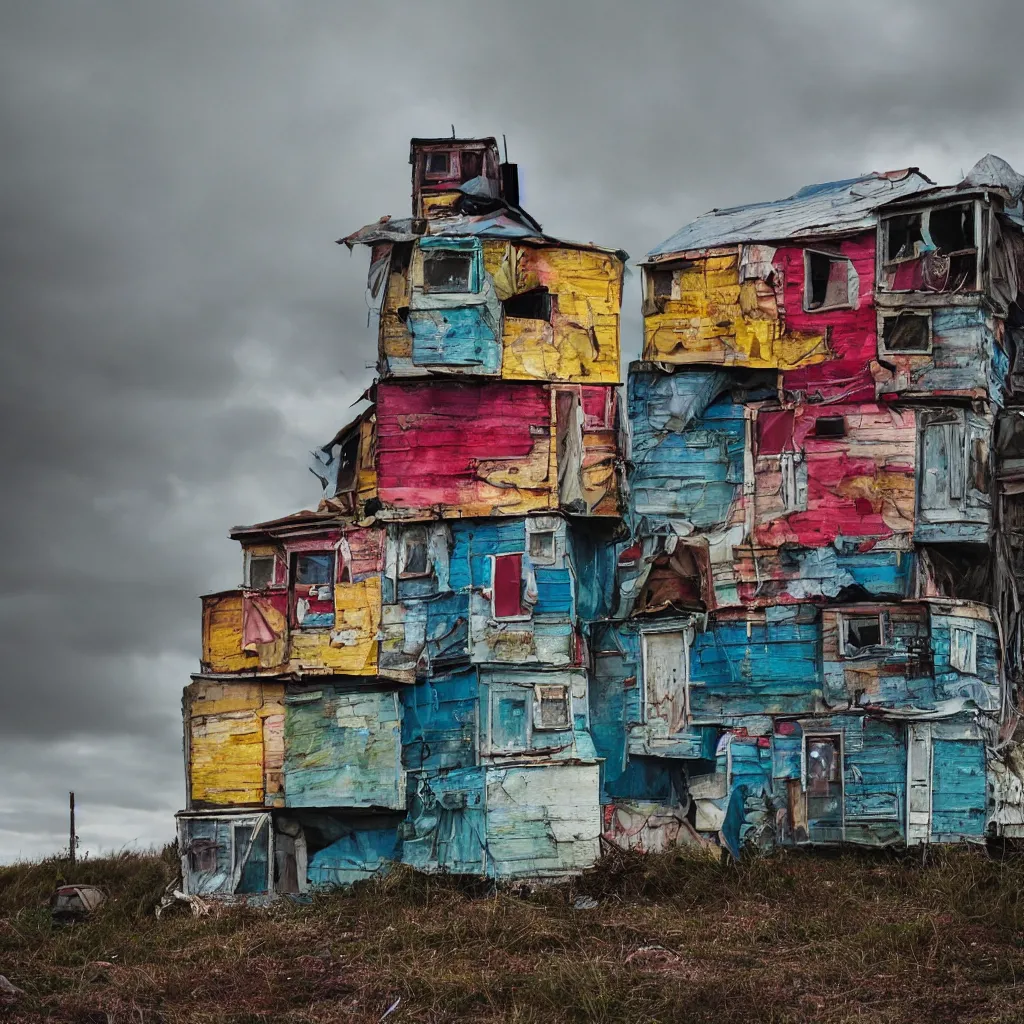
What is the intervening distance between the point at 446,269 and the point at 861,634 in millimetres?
11675

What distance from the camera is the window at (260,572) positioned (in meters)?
33.7

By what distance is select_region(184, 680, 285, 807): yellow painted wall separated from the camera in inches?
1251

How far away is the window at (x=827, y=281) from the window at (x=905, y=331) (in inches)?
41.1

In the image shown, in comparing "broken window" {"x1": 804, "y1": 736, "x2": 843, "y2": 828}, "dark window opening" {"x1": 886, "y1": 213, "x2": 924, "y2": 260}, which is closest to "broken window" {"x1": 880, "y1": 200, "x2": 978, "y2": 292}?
"dark window opening" {"x1": 886, "y1": 213, "x2": 924, "y2": 260}

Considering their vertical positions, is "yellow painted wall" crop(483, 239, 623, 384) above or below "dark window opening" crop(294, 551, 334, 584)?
above

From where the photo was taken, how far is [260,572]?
33.8 metres

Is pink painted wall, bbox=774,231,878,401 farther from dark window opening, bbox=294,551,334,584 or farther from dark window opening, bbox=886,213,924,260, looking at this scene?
dark window opening, bbox=294,551,334,584

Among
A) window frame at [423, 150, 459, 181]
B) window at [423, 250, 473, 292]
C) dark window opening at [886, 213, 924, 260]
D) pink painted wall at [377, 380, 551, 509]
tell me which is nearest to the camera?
pink painted wall at [377, 380, 551, 509]

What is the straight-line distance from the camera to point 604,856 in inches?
1185

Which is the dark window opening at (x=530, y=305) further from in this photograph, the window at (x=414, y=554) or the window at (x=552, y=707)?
the window at (x=552, y=707)

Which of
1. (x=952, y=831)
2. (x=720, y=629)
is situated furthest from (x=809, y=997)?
(x=720, y=629)

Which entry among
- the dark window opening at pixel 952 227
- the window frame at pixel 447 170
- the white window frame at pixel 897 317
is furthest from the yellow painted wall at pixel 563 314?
the dark window opening at pixel 952 227

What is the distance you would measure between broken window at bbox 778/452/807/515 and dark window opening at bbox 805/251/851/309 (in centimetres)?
354

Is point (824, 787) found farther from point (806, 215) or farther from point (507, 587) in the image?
point (806, 215)
